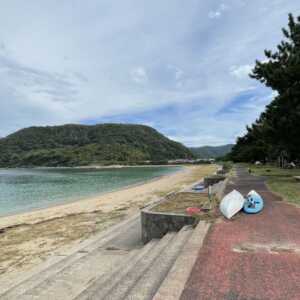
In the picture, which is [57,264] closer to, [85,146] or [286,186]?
[286,186]

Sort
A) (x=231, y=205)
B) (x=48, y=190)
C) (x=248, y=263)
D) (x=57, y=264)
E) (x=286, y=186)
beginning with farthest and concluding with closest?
1. (x=48, y=190)
2. (x=286, y=186)
3. (x=231, y=205)
4. (x=57, y=264)
5. (x=248, y=263)

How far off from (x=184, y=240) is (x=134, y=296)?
230cm

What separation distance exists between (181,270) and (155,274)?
0.39 meters

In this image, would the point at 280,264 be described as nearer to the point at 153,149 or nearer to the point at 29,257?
the point at 29,257

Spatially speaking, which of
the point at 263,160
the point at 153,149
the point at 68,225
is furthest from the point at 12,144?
the point at 68,225

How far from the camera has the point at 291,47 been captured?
59.0 feet

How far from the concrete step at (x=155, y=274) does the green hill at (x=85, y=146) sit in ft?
443

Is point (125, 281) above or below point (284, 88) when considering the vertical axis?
below

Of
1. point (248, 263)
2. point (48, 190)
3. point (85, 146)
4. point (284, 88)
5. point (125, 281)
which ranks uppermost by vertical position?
point (85, 146)

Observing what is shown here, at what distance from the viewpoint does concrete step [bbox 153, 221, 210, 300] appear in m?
3.11

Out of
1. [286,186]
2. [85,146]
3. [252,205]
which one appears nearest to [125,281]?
[252,205]

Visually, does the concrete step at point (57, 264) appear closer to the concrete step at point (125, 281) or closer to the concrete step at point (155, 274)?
the concrete step at point (125, 281)

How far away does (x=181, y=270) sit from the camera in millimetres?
3766

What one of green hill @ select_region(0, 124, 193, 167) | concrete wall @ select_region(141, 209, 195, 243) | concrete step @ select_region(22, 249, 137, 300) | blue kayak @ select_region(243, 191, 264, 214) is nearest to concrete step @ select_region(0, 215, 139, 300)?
concrete step @ select_region(22, 249, 137, 300)
